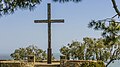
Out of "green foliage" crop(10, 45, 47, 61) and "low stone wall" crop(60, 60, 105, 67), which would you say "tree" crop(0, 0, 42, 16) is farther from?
"green foliage" crop(10, 45, 47, 61)

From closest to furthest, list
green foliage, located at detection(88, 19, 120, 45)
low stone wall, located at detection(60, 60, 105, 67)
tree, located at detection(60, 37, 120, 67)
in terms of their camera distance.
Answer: green foliage, located at detection(88, 19, 120, 45) < low stone wall, located at detection(60, 60, 105, 67) < tree, located at detection(60, 37, 120, 67)

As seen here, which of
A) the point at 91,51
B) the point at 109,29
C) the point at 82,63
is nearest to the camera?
the point at 109,29

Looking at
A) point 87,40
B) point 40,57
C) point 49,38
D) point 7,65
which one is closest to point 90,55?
point 87,40

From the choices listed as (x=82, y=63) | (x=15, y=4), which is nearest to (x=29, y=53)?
(x=82, y=63)

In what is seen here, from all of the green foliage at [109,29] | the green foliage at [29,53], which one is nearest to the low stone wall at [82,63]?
the green foliage at [109,29]

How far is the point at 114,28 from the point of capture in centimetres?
914

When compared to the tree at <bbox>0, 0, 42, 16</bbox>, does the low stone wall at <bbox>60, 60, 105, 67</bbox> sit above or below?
below

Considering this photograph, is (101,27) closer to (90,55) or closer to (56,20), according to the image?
(56,20)

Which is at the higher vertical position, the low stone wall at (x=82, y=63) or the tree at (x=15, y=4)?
the tree at (x=15, y=4)

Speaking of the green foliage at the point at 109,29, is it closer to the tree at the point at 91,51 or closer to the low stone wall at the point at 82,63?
Answer: the low stone wall at the point at 82,63

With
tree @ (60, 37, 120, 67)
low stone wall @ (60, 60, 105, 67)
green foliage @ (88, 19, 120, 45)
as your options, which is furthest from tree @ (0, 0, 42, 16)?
tree @ (60, 37, 120, 67)

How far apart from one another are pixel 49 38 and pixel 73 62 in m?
2.45

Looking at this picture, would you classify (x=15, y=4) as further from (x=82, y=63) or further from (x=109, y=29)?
(x=82, y=63)

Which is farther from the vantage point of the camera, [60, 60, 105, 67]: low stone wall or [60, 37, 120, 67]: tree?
[60, 37, 120, 67]: tree
